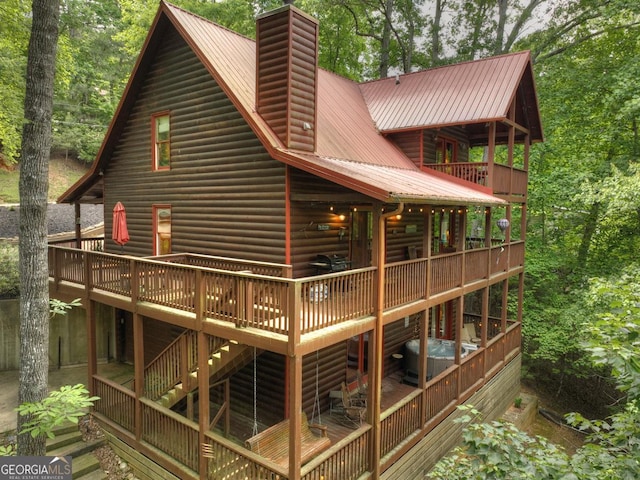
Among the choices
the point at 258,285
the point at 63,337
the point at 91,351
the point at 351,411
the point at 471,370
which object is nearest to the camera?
the point at 258,285

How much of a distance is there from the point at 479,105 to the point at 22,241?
44.3ft

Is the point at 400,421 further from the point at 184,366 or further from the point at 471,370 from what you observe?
the point at 184,366

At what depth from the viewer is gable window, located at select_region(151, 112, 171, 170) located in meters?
13.0

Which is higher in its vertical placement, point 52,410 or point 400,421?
point 52,410

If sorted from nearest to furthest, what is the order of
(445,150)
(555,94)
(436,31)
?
(445,150), (555,94), (436,31)

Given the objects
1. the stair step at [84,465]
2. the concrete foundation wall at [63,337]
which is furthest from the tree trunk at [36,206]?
the concrete foundation wall at [63,337]

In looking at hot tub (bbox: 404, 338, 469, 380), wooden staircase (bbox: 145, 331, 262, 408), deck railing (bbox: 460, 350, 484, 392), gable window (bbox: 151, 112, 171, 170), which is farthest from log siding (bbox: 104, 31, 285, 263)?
deck railing (bbox: 460, 350, 484, 392)

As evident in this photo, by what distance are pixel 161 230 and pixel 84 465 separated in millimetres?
6648

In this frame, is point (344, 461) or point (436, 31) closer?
point (344, 461)

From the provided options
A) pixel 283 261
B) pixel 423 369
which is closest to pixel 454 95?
pixel 283 261

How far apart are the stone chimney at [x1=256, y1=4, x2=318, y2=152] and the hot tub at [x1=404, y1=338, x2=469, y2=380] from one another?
302 inches

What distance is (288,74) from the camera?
392 inches

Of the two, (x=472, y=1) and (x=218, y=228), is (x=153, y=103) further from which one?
(x=472, y=1)

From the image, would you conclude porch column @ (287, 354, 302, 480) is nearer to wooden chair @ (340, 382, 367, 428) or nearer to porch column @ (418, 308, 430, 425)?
wooden chair @ (340, 382, 367, 428)
